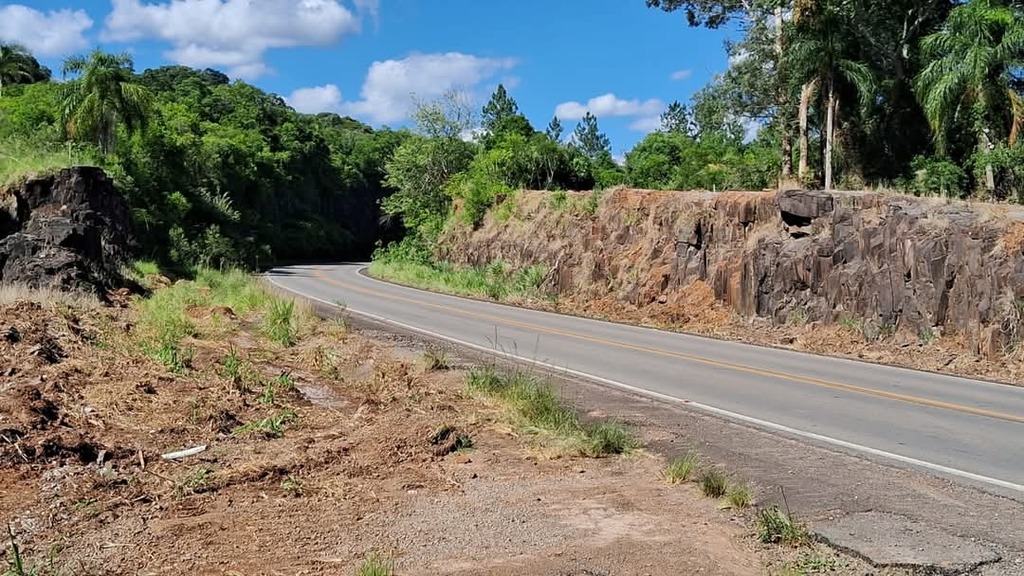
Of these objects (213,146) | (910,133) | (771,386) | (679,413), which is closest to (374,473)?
(679,413)

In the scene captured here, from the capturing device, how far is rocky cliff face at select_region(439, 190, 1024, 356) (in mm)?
16719

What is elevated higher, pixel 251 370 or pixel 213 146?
pixel 213 146

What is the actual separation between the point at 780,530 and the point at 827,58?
26023 mm

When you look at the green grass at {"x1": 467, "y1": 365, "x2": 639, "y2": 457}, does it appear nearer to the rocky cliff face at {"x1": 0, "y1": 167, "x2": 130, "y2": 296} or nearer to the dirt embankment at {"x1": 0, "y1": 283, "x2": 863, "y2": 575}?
the dirt embankment at {"x1": 0, "y1": 283, "x2": 863, "y2": 575}

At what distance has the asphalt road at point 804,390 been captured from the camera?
9281mm

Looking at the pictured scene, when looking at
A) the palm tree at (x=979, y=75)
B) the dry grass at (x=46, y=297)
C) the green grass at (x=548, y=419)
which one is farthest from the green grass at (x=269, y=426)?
the palm tree at (x=979, y=75)

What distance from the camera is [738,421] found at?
10.7 metres

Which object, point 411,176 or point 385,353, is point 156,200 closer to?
point 411,176

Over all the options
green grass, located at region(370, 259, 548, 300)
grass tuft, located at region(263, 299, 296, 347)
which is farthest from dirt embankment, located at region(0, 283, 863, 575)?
green grass, located at region(370, 259, 548, 300)

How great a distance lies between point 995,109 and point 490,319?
1655cm

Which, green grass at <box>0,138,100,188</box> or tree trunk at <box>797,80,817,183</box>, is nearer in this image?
green grass at <box>0,138,100,188</box>

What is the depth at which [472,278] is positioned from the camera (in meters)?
37.0

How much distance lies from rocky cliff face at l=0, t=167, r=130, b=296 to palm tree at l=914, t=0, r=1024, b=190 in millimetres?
23934

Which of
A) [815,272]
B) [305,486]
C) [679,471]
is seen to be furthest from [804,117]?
[305,486]
